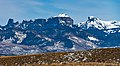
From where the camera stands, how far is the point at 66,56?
6675 cm

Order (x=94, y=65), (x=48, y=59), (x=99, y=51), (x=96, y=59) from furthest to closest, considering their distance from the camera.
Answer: (x=99, y=51) < (x=48, y=59) < (x=96, y=59) < (x=94, y=65)

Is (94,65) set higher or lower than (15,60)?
higher

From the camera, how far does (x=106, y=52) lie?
67438 mm

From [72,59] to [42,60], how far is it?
587 centimetres

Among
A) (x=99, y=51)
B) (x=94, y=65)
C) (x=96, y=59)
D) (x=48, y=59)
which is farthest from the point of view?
(x=99, y=51)

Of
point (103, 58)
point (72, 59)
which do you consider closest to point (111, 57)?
point (103, 58)

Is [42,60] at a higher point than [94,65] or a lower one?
lower

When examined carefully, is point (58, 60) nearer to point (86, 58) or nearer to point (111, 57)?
point (86, 58)

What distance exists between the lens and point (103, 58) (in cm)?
6169

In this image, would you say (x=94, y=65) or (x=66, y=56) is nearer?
(x=94, y=65)

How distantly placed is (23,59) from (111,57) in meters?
18.1

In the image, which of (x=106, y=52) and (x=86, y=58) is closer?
(x=86, y=58)

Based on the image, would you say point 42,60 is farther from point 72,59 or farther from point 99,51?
point 99,51

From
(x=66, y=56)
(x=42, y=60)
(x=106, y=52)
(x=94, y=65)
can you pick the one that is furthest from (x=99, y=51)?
(x=94, y=65)
